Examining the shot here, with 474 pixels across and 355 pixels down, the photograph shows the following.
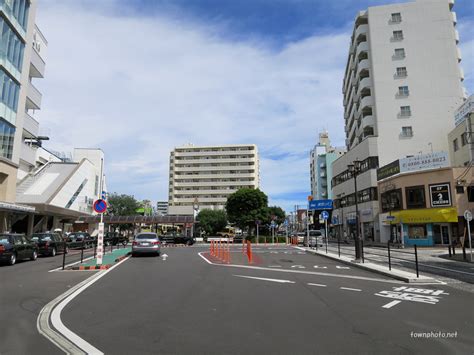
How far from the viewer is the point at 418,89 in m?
52.3

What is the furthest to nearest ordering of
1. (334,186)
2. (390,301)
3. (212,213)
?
(212,213), (334,186), (390,301)

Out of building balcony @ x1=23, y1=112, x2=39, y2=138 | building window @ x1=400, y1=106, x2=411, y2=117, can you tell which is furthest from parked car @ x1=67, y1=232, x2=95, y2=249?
building window @ x1=400, y1=106, x2=411, y2=117

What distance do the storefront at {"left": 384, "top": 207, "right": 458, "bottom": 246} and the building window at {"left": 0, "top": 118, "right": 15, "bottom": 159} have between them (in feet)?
121

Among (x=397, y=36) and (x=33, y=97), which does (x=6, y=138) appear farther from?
(x=397, y=36)

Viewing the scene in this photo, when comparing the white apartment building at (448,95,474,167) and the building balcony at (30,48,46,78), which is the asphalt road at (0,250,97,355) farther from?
the white apartment building at (448,95,474,167)

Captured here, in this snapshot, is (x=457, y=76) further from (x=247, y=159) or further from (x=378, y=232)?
(x=247, y=159)

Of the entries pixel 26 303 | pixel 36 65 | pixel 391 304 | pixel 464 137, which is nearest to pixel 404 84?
pixel 464 137

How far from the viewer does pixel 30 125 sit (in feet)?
114

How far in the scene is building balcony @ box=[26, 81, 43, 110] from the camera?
34.2 meters

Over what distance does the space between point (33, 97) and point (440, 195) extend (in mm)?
40195

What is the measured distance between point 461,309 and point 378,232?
41347 mm

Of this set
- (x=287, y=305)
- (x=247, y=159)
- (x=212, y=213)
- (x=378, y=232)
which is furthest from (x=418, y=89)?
(x=247, y=159)

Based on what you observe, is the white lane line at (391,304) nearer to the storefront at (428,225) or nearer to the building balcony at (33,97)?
the storefront at (428,225)

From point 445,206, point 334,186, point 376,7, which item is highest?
point 376,7
